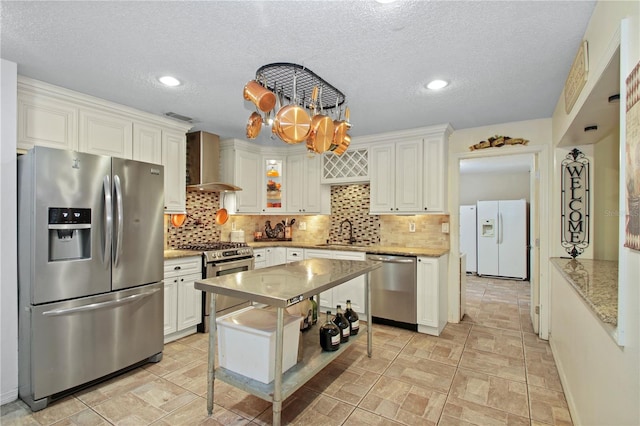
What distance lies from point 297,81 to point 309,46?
0.41 meters

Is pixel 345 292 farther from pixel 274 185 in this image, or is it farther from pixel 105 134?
pixel 105 134

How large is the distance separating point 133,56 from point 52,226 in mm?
1253

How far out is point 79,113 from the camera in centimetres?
268

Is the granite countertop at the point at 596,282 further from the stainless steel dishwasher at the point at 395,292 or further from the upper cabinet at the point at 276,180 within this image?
the upper cabinet at the point at 276,180

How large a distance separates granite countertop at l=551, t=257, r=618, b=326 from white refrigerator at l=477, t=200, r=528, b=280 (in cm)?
396

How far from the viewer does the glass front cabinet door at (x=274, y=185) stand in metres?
4.64

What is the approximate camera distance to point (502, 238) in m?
6.53

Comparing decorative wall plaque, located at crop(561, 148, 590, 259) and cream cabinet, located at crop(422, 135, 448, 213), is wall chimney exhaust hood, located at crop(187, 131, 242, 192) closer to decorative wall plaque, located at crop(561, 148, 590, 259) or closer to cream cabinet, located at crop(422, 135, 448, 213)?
cream cabinet, located at crop(422, 135, 448, 213)

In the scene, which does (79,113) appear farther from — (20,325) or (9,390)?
(9,390)

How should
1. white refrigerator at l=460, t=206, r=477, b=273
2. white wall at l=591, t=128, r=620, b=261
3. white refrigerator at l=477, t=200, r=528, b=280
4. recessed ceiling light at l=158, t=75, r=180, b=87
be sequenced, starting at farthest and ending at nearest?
1. white refrigerator at l=460, t=206, r=477, b=273
2. white refrigerator at l=477, t=200, r=528, b=280
3. white wall at l=591, t=128, r=620, b=261
4. recessed ceiling light at l=158, t=75, r=180, b=87

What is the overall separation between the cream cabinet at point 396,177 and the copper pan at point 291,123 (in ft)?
7.46

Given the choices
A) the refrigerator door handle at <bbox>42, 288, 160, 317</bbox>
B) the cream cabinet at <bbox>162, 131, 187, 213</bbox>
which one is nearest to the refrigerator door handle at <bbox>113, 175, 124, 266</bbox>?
the refrigerator door handle at <bbox>42, 288, 160, 317</bbox>

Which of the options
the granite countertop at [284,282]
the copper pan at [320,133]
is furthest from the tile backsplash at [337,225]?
the copper pan at [320,133]

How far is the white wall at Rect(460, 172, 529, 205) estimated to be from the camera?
690cm
